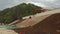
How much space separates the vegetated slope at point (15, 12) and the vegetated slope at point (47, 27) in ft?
16.3

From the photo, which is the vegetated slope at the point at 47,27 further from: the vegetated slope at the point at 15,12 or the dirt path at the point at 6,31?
the vegetated slope at the point at 15,12

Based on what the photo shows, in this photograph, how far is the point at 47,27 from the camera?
6953 mm

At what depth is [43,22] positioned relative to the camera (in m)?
7.23

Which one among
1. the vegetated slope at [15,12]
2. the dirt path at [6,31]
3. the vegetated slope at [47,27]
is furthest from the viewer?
the vegetated slope at [15,12]

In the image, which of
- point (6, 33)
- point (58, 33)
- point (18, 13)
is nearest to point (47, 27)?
point (58, 33)

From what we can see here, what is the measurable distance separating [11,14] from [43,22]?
578 centimetres

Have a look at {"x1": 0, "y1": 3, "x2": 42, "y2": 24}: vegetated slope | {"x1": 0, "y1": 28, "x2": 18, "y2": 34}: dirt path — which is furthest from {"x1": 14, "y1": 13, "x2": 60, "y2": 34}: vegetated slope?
{"x1": 0, "y1": 3, "x2": 42, "y2": 24}: vegetated slope

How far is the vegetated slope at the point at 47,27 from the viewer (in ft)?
22.4

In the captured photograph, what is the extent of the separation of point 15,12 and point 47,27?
20.4 ft

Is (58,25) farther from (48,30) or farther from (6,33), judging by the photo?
(6,33)

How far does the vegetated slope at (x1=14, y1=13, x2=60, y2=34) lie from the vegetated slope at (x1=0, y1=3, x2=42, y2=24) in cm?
495

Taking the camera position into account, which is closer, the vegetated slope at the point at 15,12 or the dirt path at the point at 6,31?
the dirt path at the point at 6,31

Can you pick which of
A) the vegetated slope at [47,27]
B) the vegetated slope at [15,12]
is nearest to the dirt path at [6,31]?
the vegetated slope at [47,27]

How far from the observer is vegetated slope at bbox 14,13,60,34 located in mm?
6815
